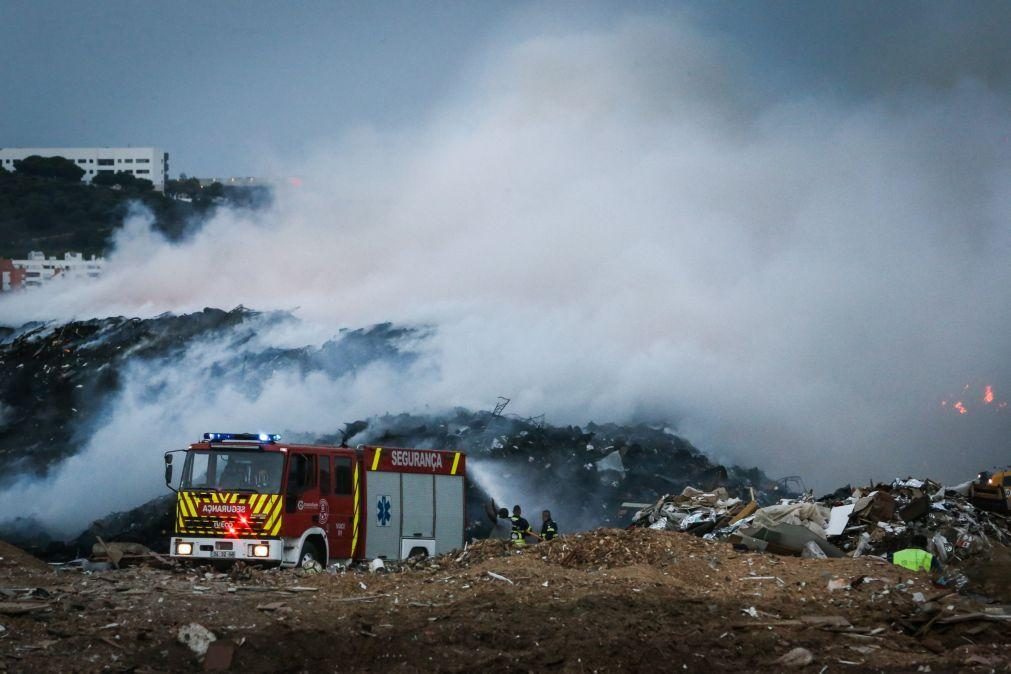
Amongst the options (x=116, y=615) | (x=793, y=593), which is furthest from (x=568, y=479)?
(x=116, y=615)

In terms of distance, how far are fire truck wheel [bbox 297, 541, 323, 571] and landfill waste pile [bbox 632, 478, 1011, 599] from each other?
7749 millimetres

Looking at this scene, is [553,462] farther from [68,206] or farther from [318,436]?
[68,206]

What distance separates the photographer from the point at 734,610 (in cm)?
1373

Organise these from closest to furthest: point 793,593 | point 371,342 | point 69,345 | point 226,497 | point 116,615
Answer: point 116,615 < point 793,593 < point 226,497 < point 69,345 < point 371,342

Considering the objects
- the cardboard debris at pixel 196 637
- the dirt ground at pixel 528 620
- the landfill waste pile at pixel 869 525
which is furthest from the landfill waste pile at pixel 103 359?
the cardboard debris at pixel 196 637

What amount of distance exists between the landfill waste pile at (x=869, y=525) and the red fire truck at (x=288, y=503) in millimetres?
6709

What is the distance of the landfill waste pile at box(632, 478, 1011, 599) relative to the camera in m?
19.4

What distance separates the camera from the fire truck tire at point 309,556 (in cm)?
1964

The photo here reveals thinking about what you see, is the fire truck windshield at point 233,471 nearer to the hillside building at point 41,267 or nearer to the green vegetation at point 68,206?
the hillside building at point 41,267

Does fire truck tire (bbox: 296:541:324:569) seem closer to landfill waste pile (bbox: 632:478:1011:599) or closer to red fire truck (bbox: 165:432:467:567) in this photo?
red fire truck (bbox: 165:432:467:567)

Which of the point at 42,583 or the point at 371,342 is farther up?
the point at 371,342

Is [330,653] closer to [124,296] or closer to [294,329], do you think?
[294,329]

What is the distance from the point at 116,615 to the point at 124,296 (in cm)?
3402

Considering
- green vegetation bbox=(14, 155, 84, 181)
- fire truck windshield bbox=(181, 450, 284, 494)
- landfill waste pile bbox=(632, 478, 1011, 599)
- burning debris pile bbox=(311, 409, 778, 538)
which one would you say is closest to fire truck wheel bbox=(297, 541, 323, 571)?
fire truck windshield bbox=(181, 450, 284, 494)
